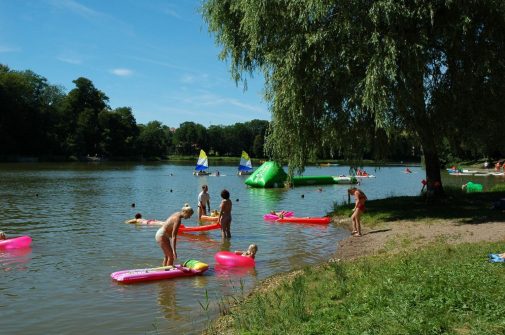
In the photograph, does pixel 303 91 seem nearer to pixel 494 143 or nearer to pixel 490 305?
pixel 494 143

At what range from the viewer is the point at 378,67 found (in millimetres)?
14719

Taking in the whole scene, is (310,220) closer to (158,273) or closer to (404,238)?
(404,238)

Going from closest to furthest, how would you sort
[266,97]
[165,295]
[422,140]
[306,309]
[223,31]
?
[306,309] < [165,295] < [422,140] < [266,97] < [223,31]

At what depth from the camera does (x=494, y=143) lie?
1720 cm

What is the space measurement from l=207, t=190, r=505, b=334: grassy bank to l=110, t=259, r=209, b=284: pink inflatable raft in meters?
2.00

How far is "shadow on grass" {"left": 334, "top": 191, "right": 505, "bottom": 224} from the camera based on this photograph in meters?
15.8

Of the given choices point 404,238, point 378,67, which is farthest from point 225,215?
point 378,67

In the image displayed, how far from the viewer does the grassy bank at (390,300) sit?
Result: 215 inches

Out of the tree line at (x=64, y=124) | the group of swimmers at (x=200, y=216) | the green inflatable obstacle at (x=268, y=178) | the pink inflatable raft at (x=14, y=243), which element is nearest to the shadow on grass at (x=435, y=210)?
the group of swimmers at (x=200, y=216)

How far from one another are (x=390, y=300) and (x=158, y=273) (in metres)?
5.62

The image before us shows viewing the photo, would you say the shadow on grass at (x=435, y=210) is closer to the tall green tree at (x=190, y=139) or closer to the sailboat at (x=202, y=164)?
the sailboat at (x=202, y=164)

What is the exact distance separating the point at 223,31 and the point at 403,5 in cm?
761

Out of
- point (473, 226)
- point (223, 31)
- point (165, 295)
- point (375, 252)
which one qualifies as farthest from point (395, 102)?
point (165, 295)

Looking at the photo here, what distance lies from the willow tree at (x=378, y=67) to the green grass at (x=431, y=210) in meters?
2.15
